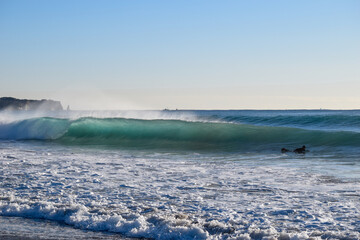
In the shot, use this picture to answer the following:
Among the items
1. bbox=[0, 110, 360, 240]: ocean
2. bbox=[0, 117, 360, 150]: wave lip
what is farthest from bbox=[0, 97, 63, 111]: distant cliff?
bbox=[0, 110, 360, 240]: ocean

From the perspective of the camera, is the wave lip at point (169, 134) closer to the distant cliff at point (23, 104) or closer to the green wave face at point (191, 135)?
the green wave face at point (191, 135)

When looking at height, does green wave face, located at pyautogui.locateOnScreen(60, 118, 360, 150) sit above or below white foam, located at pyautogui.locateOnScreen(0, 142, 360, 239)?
above

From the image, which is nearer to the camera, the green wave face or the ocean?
the ocean

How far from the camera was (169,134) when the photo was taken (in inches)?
658

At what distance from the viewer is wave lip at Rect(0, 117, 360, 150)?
13.0 meters

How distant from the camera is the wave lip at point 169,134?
13.0m

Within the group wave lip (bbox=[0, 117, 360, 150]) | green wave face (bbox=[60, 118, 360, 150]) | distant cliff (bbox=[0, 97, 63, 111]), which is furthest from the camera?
distant cliff (bbox=[0, 97, 63, 111])

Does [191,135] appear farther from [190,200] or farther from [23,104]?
[23,104]

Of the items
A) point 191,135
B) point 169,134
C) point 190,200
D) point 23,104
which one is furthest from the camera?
point 23,104

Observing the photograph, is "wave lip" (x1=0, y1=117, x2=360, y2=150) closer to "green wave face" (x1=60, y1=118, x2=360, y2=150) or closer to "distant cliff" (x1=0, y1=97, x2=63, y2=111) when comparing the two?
"green wave face" (x1=60, y1=118, x2=360, y2=150)

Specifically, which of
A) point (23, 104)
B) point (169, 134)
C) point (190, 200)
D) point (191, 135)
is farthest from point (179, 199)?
point (23, 104)

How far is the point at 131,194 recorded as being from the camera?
4926 millimetres

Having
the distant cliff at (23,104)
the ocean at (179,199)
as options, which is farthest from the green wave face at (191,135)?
the distant cliff at (23,104)

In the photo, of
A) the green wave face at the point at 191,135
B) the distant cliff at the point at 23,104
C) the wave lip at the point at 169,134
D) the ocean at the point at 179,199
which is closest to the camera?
the ocean at the point at 179,199
